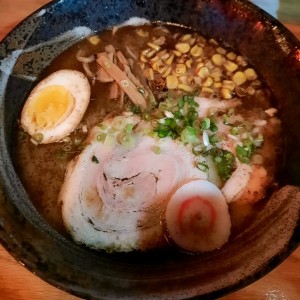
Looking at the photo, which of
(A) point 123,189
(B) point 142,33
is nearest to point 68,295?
(A) point 123,189

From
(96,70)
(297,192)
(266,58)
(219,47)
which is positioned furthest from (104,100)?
(297,192)

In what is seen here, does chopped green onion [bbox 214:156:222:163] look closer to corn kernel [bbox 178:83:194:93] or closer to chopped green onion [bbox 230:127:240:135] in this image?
chopped green onion [bbox 230:127:240:135]

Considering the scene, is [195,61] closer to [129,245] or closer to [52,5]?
[52,5]

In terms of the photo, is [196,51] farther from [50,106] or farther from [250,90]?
[50,106]

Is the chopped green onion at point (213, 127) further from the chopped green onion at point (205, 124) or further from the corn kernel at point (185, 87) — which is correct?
the corn kernel at point (185, 87)

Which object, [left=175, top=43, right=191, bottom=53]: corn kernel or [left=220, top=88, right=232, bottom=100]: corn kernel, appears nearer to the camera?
[left=220, top=88, right=232, bottom=100]: corn kernel

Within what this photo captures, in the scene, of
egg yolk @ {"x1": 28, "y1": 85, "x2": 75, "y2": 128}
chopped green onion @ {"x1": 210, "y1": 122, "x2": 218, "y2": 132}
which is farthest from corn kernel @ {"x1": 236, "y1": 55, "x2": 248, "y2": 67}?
egg yolk @ {"x1": 28, "y1": 85, "x2": 75, "y2": 128}

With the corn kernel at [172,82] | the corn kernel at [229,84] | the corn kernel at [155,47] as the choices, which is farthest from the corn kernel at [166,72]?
the corn kernel at [229,84]
